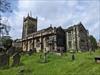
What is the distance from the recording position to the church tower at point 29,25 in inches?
3998

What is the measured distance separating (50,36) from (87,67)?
47641 millimetres

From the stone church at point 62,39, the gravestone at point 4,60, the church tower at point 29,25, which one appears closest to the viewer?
the gravestone at point 4,60

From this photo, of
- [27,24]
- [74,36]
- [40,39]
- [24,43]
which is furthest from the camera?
[27,24]

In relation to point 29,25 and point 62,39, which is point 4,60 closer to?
point 62,39

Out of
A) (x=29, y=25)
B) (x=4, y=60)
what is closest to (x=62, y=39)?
(x=29, y=25)

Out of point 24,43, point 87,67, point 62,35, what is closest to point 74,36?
point 62,35

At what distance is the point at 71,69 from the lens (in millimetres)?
27906

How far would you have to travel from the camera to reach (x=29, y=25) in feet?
336

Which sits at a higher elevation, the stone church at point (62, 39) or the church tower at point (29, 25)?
the church tower at point (29, 25)

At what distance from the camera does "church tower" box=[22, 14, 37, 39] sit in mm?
101537

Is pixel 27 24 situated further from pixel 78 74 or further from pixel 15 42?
pixel 78 74

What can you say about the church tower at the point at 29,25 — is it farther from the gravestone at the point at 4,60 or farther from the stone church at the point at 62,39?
the gravestone at the point at 4,60

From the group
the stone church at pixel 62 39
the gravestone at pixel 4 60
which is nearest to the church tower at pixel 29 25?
the stone church at pixel 62 39

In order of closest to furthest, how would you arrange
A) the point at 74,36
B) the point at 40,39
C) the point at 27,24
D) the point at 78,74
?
1. the point at 78,74
2. the point at 74,36
3. the point at 40,39
4. the point at 27,24
